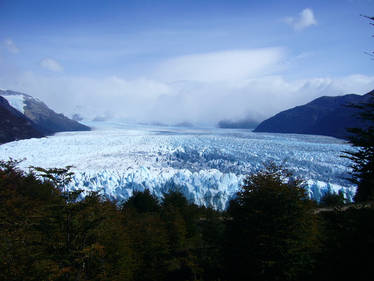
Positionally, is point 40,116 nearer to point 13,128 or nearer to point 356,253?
point 13,128

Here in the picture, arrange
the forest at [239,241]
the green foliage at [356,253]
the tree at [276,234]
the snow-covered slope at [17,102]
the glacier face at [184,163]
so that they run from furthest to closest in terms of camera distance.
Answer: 1. the snow-covered slope at [17,102]
2. the glacier face at [184,163]
3. the tree at [276,234]
4. the forest at [239,241]
5. the green foliage at [356,253]

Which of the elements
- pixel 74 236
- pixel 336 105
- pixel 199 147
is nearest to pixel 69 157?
pixel 199 147

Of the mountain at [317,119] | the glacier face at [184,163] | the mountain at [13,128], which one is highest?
the mountain at [317,119]

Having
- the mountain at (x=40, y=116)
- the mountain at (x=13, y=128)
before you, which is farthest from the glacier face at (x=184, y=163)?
the mountain at (x=40, y=116)

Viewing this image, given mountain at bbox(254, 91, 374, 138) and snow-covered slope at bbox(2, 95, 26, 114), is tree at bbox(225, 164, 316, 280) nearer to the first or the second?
mountain at bbox(254, 91, 374, 138)

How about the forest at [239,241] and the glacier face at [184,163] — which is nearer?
the forest at [239,241]

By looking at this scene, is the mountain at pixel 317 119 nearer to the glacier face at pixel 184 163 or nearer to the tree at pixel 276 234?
the glacier face at pixel 184 163

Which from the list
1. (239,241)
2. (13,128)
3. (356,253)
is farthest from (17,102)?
(356,253)
